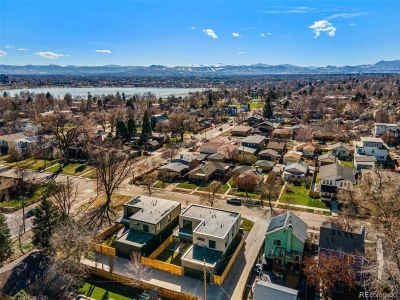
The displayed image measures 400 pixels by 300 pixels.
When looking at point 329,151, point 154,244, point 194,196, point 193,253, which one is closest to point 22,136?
point 194,196

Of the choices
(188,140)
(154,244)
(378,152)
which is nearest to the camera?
(154,244)

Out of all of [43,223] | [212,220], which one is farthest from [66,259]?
[212,220]

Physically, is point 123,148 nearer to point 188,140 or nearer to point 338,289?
point 188,140

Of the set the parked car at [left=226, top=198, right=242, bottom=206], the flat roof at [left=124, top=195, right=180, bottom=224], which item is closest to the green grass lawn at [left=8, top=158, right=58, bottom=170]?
the flat roof at [left=124, top=195, right=180, bottom=224]

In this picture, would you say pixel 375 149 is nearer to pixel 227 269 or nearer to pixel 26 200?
pixel 227 269

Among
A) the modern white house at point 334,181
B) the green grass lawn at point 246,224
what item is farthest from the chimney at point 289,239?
the modern white house at point 334,181

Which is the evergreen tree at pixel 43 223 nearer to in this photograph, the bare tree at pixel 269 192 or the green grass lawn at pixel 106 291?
the green grass lawn at pixel 106 291

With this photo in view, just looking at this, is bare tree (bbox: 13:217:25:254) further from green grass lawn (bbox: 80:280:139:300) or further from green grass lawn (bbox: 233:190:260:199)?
green grass lawn (bbox: 233:190:260:199)
